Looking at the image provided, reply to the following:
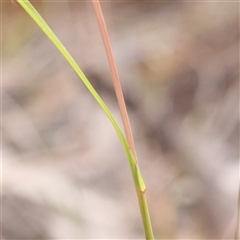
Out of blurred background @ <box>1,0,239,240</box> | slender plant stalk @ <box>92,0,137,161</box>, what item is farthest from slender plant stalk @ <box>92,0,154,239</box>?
blurred background @ <box>1,0,239,240</box>

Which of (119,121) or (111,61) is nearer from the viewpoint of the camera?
(111,61)

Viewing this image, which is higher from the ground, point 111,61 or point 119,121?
point 119,121

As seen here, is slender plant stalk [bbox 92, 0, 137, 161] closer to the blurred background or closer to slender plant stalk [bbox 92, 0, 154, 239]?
slender plant stalk [bbox 92, 0, 154, 239]

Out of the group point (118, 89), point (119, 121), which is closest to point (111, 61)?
point (118, 89)

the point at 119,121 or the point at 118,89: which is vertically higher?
the point at 119,121

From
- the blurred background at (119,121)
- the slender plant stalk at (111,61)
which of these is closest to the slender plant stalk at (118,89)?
the slender plant stalk at (111,61)

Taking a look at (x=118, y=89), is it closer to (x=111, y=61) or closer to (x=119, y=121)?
(x=111, y=61)

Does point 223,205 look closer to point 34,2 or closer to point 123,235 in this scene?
point 123,235

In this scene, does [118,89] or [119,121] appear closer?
[118,89]

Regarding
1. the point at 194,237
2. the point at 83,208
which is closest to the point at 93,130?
the point at 83,208
